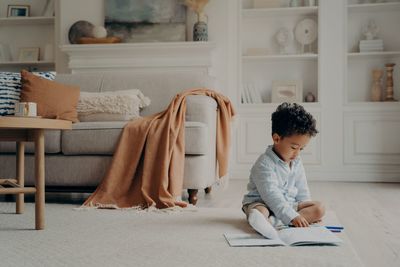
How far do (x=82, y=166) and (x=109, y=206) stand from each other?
365 mm

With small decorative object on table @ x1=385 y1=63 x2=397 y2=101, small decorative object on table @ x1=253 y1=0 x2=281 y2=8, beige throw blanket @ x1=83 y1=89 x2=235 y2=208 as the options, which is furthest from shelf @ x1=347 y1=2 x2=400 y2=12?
beige throw blanket @ x1=83 y1=89 x2=235 y2=208

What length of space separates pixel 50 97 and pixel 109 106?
37 cm

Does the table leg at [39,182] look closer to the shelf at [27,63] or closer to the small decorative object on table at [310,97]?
the small decorative object on table at [310,97]

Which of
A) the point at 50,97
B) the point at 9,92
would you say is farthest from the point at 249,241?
the point at 9,92

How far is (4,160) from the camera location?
2996mm

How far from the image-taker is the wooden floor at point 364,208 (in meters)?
1.80

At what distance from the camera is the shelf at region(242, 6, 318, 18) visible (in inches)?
182

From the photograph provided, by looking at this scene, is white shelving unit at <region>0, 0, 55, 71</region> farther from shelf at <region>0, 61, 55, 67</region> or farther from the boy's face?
the boy's face

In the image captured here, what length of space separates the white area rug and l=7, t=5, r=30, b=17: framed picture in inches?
133

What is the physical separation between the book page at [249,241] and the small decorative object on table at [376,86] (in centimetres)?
311

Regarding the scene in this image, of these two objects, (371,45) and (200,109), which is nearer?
(200,109)

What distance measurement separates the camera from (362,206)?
2895 millimetres

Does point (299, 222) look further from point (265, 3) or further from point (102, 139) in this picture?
point (265, 3)

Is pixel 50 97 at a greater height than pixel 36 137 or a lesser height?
greater
